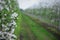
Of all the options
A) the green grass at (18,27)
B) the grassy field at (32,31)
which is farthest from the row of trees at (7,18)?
the grassy field at (32,31)

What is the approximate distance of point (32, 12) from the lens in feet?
13.7

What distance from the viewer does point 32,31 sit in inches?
163

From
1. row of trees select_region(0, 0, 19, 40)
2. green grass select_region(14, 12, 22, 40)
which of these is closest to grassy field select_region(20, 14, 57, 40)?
green grass select_region(14, 12, 22, 40)

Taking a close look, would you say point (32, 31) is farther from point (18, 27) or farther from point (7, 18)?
point (7, 18)

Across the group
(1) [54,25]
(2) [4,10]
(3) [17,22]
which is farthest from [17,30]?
(1) [54,25]

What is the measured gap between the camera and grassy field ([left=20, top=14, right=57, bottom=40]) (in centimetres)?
408

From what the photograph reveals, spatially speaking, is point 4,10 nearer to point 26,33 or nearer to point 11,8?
point 11,8

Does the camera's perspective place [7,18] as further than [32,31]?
No

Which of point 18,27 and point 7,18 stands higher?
point 7,18

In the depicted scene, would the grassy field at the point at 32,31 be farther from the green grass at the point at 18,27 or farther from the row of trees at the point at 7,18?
the row of trees at the point at 7,18

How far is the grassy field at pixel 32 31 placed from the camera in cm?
408

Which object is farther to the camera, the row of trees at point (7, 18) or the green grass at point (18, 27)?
the green grass at point (18, 27)

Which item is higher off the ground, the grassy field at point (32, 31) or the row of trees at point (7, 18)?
the row of trees at point (7, 18)

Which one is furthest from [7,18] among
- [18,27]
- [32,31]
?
[32,31]
